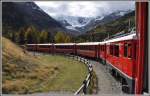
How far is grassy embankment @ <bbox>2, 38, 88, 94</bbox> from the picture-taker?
7953 millimetres

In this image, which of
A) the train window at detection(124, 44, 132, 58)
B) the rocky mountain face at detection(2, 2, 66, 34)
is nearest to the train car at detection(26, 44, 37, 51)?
the rocky mountain face at detection(2, 2, 66, 34)

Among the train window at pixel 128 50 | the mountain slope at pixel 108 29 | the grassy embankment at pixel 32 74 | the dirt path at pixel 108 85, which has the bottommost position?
the dirt path at pixel 108 85

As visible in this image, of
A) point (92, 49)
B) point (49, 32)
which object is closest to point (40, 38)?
point (49, 32)

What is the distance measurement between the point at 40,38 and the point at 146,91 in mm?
3501

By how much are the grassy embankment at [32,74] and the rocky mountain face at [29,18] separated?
1.83 feet

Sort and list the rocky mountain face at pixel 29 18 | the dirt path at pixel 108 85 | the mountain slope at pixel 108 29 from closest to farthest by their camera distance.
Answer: the rocky mountain face at pixel 29 18 → the dirt path at pixel 108 85 → the mountain slope at pixel 108 29

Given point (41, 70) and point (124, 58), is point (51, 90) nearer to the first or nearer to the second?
point (41, 70)

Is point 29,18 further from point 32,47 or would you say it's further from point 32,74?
point 32,74

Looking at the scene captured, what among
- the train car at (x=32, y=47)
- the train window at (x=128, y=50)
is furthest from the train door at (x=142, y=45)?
the train car at (x=32, y=47)

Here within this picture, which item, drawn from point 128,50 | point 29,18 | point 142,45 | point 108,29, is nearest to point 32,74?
point 29,18

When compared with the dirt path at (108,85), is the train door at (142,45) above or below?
above

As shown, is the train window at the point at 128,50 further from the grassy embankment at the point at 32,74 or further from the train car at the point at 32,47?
the train car at the point at 32,47

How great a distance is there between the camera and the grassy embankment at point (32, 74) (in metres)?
7.95

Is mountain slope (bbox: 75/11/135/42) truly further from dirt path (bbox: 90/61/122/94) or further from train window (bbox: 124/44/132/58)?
dirt path (bbox: 90/61/122/94)
